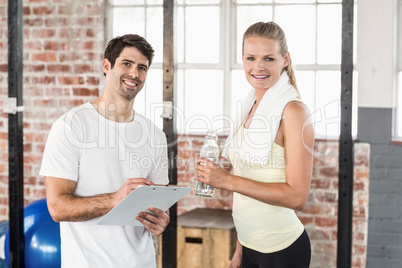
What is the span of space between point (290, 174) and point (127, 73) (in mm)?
680

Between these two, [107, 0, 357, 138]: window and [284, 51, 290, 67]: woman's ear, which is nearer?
[284, 51, 290, 67]: woman's ear

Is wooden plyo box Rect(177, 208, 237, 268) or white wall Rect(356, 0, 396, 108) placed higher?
white wall Rect(356, 0, 396, 108)

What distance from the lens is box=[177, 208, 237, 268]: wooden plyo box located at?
3.17 meters

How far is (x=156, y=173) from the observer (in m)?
2.01

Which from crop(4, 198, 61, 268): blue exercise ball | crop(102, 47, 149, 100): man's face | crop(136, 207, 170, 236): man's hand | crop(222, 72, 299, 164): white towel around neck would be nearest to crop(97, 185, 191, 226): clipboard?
crop(136, 207, 170, 236): man's hand

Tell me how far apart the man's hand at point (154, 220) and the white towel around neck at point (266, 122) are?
13.6 inches

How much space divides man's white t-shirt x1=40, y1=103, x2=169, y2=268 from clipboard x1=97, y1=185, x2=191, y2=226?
7 centimetres

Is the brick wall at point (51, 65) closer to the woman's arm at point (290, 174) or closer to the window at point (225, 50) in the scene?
the window at point (225, 50)

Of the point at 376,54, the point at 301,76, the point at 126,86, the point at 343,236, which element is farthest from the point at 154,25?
the point at 343,236

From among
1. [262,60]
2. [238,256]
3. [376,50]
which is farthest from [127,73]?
[376,50]

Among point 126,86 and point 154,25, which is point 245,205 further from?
point 154,25

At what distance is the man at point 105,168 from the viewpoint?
1.75m

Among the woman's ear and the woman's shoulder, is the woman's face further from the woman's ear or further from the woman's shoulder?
the woman's shoulder

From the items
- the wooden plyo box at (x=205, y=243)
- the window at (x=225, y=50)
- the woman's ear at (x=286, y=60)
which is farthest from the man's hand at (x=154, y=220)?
the window at (x=225, y=50)
